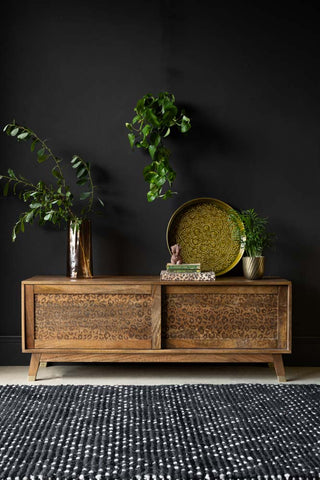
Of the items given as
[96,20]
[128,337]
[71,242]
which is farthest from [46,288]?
[96,20]

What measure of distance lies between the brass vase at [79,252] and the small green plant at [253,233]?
948mm

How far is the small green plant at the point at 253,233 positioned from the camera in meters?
3.00

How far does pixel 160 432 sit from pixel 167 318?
0.89 meters

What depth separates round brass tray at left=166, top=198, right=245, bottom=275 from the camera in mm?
3203

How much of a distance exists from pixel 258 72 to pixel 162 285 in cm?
153

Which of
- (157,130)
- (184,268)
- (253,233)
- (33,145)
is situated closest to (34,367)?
(184,268)

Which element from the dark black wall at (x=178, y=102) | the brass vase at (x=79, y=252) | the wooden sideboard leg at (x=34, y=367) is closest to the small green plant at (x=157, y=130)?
the dark black wall at (x=178, y=102)

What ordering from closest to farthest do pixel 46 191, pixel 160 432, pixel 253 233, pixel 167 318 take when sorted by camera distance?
pixel 160 432
pixel 167 318
pixel 253 233
pixel 46 191

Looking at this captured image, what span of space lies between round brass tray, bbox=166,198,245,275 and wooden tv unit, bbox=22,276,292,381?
0.38 metres

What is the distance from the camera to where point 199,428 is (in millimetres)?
2066

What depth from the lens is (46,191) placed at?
316 centimetres

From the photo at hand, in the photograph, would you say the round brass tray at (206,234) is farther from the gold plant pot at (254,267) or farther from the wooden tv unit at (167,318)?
the wooden tv unit at (167,318)

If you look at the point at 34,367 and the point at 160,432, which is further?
the point at 34,367

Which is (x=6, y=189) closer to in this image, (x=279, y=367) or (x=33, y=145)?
(x=33, y=145)
